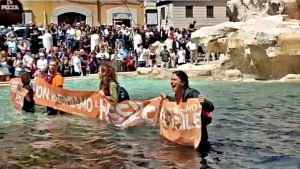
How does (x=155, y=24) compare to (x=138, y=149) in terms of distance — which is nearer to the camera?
(x=138, y=149)

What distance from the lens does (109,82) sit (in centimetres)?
1288

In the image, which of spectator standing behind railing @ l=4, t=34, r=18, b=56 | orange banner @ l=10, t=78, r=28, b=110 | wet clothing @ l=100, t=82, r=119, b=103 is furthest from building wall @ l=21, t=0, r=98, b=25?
wet clothing @ l=100, t=82, r=119, b=103

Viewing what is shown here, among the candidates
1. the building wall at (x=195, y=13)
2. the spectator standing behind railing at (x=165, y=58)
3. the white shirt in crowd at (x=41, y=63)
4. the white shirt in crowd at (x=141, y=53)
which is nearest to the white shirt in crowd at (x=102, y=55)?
the white shirt in crowd at (x=141, y=53)

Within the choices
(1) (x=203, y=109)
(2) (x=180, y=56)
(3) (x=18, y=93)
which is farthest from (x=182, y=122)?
(2) (x=180, y=56)

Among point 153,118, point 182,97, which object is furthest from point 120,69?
point 182,97

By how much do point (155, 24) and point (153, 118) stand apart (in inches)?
1735

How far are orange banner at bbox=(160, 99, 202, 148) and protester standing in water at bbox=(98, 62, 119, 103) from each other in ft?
5.64

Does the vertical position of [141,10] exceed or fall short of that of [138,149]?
it exceeds it

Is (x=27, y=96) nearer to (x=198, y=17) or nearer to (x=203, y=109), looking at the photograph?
(x=203, y=109)

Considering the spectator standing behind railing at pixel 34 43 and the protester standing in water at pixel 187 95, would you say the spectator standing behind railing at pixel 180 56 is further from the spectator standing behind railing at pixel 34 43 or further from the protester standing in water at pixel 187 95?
the protester standing in water at pixel 187 95

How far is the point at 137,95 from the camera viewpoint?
20.8 metres

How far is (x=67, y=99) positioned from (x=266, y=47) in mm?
11572

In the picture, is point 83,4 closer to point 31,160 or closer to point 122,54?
point 122,54

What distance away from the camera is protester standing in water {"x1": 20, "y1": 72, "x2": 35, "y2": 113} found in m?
15.5
